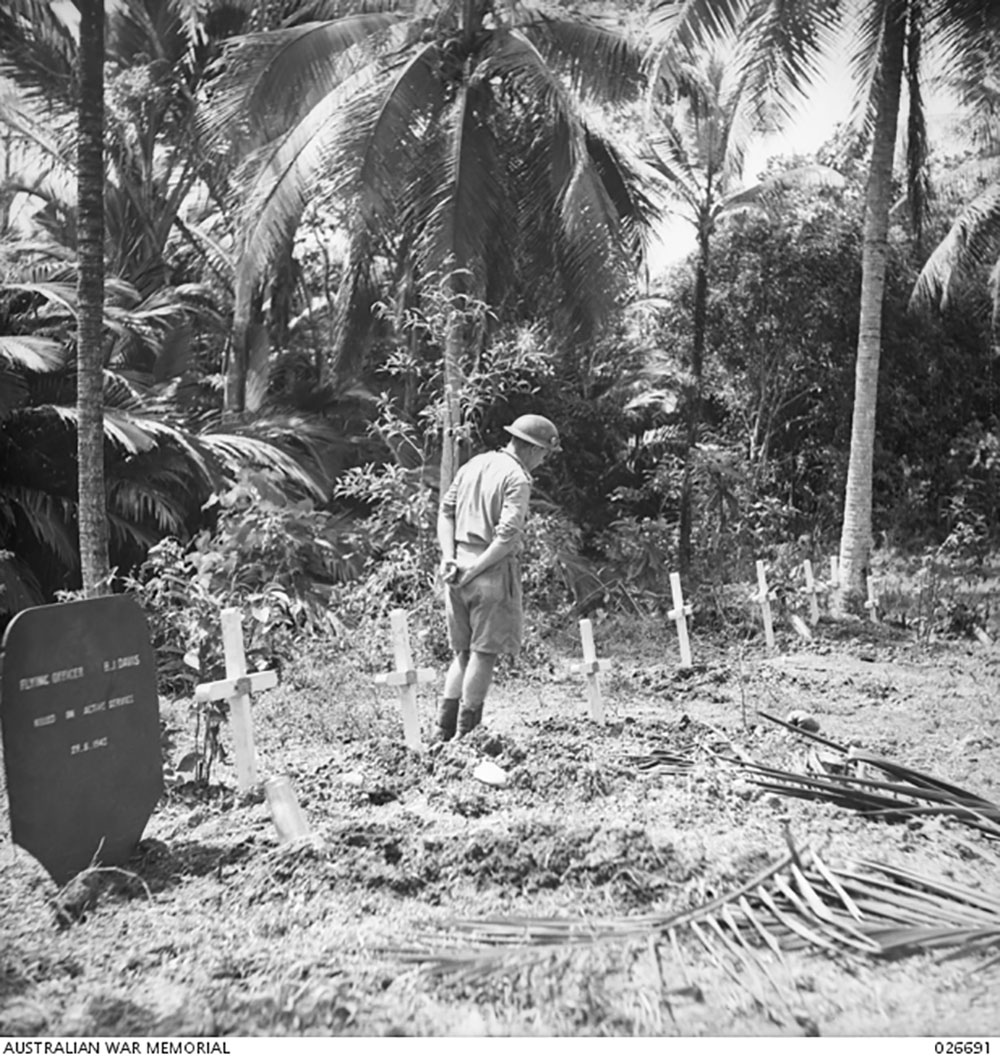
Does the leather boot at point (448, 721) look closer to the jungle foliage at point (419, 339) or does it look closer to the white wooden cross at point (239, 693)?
the white wooden cross at point (239, 693)

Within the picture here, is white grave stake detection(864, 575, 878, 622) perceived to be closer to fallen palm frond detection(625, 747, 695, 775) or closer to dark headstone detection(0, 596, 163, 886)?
fallen palm frond detection(625, 747, 695, 775)

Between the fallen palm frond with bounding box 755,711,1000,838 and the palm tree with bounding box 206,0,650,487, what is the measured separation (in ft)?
21.5

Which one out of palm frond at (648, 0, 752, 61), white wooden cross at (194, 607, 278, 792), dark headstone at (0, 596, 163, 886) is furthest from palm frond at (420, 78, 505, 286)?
dark headstone at (0, 596, 163, 886)

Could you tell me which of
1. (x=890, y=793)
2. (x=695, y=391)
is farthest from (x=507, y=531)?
(x=695, y=391)

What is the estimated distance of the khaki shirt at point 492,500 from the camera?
4879 mm

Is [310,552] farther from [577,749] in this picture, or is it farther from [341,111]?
[577,749]

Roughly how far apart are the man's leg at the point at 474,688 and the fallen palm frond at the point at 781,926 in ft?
6.74

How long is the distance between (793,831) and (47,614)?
239 centimetres

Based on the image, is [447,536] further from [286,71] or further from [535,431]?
[286,71]

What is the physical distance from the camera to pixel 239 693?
14.0 feet

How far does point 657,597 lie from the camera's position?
12.2m

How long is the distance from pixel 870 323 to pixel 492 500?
694cm

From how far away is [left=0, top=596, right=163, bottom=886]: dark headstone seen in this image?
10.5ft

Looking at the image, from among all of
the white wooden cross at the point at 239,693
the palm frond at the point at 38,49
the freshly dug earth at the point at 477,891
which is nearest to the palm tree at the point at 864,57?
the palm frond at the point at 38,49
